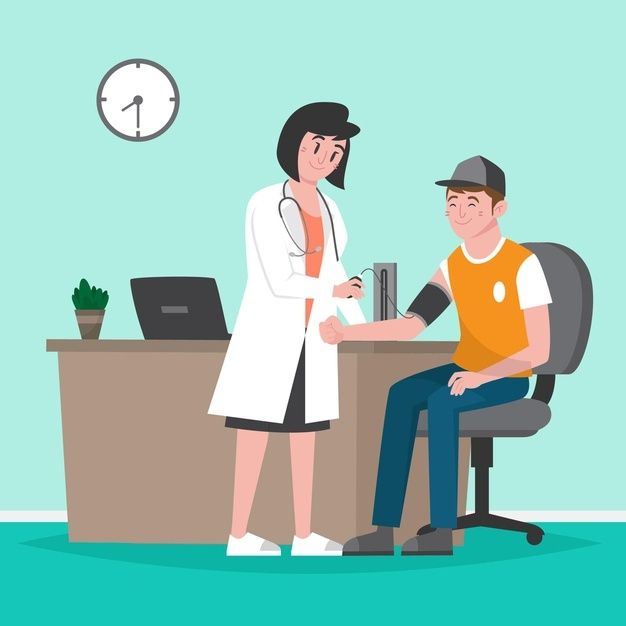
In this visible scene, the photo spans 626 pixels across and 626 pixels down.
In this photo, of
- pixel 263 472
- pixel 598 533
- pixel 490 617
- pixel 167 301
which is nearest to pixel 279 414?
Result: pixel 263 472

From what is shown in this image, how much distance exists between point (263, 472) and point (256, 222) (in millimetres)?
1069

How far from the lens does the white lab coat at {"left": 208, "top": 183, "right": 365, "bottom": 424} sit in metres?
5.58

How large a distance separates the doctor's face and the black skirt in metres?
0.72

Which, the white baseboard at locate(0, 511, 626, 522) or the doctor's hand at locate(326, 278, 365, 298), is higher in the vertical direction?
the doctor's hand at locate(326, 278, 365, 298)

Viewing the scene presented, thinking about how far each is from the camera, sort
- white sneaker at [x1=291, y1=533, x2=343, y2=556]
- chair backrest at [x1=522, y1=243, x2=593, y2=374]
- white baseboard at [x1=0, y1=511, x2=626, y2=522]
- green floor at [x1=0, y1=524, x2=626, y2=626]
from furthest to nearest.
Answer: white baseboard at [x1=0, y1=511, x2=626, y2=522], chair backrest at [x1=522, y1=243, x2=593, y2=374], white sneaker at [x1=291, y1=533, x2=343, y2=556], green floor at [x1=0, y1=524, x2=626, y2=626]

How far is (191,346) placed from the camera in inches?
234

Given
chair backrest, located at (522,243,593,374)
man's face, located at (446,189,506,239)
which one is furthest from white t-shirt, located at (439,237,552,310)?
chair backrest, located at (522,243,593,374)

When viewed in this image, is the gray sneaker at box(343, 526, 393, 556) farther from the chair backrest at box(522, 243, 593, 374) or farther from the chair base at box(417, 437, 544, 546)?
the chair backrest at box(522, 243, 593, 374)

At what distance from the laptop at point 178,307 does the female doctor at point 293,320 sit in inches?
15.2

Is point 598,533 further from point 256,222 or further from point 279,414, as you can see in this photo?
point 256,222

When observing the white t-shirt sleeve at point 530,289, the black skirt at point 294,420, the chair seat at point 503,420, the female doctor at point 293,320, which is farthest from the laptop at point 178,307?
the white t-shirt sleeve at point 530,289

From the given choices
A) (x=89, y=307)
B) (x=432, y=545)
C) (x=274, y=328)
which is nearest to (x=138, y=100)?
(x=89, y=307)

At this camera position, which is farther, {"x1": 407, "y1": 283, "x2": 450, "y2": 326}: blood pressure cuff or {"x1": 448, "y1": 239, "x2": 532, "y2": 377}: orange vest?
{"x1": 407, "y1": 283, "x2": 450, "y2": 326}: blood pressure cuff

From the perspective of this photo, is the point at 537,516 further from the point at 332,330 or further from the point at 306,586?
the point at 306,586
